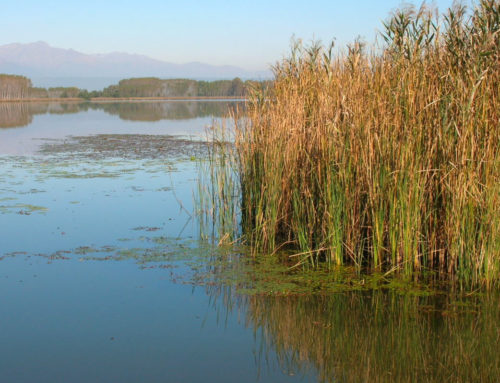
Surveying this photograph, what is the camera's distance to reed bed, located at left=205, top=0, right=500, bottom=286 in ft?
14.1

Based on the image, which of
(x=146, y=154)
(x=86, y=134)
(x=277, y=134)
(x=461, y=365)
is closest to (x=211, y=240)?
(x=277, y=134)

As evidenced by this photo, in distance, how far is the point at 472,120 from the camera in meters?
4.28

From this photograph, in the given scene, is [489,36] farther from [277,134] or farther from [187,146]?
[187,146]

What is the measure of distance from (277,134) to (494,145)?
1846mm

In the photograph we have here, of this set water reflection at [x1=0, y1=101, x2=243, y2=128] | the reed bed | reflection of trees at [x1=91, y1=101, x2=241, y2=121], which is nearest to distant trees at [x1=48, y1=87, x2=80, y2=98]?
water reflection at [x1=0, y1=101, x2=243, y2=128]

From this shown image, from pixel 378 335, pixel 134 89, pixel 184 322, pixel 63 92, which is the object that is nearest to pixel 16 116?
pixel 184 322

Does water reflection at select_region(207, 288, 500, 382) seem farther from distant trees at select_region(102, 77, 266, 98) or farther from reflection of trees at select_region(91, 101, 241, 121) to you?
distant trees at select_region(102, 77, 266, 98)

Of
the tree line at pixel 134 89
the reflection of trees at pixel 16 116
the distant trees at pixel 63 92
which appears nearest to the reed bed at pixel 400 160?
the reflection of trees at pixel 16 116

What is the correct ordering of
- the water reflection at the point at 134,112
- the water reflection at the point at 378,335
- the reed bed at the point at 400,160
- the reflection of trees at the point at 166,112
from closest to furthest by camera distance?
1. the water reflection at the point at 378,335
2. the reed bed at the point at 400,160
3. the water reflection at the point at 134,112
4. the reflection of trees at the point at 166,112

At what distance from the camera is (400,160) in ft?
14.7

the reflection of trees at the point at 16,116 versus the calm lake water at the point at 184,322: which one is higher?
the reflection of trees at the point at 16,116

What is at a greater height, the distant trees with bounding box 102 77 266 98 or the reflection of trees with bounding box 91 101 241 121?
the distant trees with bounding box 102 77 266 98

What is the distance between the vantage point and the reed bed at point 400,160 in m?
4.30

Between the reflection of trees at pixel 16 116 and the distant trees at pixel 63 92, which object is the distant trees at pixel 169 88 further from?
the reflection of trees at pixel 16 116
